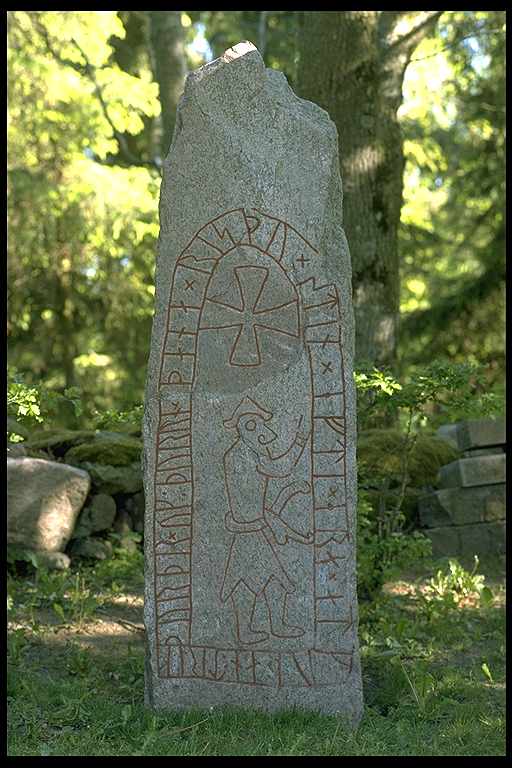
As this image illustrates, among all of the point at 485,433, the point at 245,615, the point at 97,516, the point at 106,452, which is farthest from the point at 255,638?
the point at 485,433

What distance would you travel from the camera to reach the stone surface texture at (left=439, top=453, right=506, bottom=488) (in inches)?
292

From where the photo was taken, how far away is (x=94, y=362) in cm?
1255

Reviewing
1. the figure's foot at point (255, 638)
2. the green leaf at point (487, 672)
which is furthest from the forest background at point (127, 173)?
the green leaf at point (487, 672)

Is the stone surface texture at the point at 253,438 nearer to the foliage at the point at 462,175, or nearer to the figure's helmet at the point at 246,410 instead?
the figure's helmet at the point at 246,410

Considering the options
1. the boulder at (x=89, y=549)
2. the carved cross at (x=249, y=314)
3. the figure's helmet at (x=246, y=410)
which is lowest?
the boulder at (x=89, y=549)

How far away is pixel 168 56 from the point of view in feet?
30.6

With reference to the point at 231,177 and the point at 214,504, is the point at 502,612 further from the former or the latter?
the point at 231,177

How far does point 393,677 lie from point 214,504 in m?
1.33

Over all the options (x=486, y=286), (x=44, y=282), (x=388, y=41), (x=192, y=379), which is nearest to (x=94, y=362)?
(x=44, y=282)

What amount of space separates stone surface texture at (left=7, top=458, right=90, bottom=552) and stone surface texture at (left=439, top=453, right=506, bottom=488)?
2.73 meters

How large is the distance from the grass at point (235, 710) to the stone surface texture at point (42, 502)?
25 centimetres

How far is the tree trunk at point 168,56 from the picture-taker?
9.24m

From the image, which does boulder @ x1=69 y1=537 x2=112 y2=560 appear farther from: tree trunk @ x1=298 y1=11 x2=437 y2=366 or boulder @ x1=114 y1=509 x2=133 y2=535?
tree trunk @ x1=298 y1=11 x2=437 y2=366

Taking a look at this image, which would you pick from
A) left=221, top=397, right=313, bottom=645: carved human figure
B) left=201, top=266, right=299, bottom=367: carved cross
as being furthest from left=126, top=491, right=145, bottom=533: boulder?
left=201, top=266, right=299, bottom=367: carved cross
